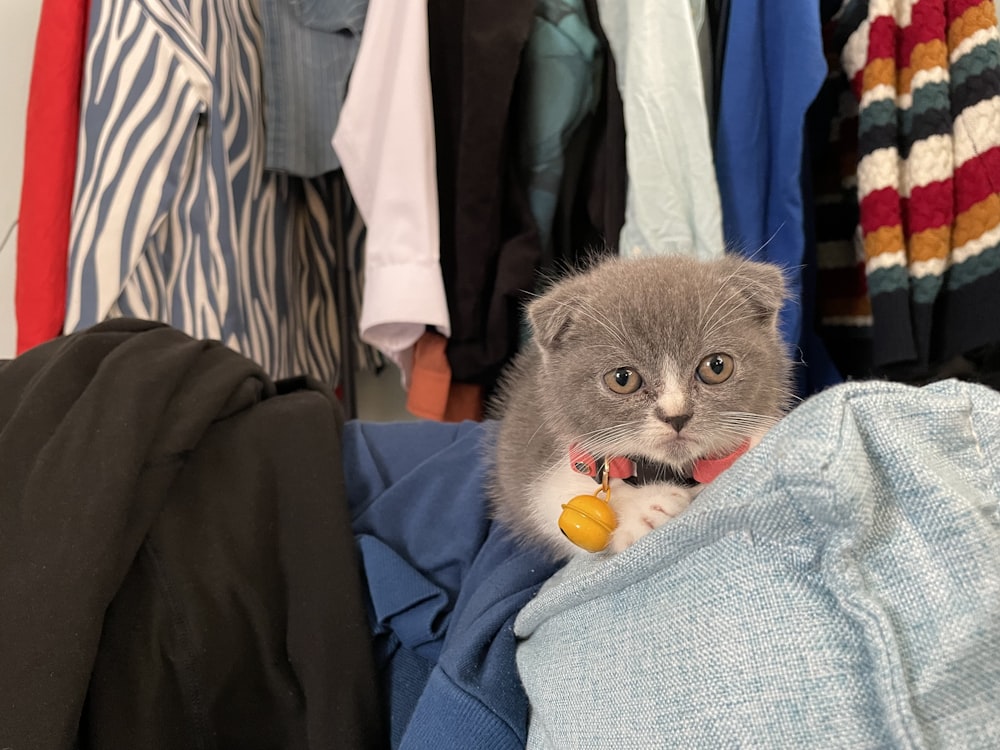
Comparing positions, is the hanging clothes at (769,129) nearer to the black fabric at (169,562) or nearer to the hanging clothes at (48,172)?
the black fabric at (169,562)

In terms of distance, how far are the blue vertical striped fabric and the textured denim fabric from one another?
973 millimetres

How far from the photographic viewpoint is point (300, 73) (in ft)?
4.16

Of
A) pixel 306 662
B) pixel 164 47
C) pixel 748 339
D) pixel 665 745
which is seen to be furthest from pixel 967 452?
pixel 164 47

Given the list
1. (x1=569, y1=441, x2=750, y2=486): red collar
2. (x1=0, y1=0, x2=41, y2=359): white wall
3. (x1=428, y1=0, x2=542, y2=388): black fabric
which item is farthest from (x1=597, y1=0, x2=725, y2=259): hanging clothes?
(x1=0, y1=0, x2=41, y2=359): white wall

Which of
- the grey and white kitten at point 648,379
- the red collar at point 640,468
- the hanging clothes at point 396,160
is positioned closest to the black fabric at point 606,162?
the hanging clothes at point 396,160

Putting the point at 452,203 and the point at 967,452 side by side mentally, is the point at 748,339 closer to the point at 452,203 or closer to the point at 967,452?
the point at 967,452

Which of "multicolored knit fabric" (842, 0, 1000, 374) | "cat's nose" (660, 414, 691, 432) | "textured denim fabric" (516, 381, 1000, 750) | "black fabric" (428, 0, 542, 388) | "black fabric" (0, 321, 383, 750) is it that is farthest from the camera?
"black fabric" (428, 0, 542, 388)

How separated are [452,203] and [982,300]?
85 cm

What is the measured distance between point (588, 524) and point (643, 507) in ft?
0.27

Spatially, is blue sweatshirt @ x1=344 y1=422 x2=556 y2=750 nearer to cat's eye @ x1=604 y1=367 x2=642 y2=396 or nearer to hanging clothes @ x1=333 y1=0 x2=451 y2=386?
cat's eye @ x1=604 y1=367 x2=642 y2=396

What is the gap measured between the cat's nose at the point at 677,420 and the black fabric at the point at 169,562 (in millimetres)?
315

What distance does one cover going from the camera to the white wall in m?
1.39

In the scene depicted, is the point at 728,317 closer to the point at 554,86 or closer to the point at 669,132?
the point at 669,132

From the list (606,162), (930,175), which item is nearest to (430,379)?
(606,162)
